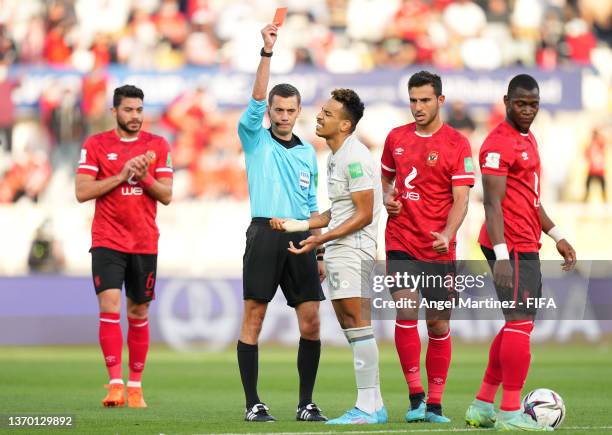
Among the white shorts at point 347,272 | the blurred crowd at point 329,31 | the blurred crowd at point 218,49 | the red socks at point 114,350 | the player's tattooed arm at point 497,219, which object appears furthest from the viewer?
the blurred crowd at point 329,31

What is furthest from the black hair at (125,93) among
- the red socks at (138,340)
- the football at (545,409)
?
the football at (545,409)

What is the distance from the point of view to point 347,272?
8.34 meters

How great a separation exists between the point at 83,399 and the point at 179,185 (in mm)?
11966

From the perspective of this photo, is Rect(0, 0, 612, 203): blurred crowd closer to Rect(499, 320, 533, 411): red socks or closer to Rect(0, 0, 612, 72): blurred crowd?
Rect(0, 0, 612, 72): blurred crowd

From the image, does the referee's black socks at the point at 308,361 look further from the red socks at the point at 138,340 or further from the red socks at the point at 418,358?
the red socks at the point at 138,340

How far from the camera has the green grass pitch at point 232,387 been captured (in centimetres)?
822

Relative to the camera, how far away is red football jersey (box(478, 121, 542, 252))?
25.7 feet

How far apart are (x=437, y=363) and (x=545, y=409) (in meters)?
0.98

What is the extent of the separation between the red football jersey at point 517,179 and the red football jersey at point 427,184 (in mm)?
629

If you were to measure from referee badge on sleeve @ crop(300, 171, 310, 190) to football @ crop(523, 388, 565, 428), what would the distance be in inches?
92.2

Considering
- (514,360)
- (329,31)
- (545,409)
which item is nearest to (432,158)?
(514,360)

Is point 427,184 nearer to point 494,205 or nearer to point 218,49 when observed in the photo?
point 494,205

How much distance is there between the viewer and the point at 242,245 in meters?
22.0

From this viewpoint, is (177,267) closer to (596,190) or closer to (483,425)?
(596,190)
